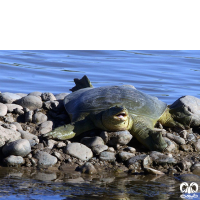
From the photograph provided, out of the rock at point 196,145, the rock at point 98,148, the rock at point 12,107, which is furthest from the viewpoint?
the rock at point 12,107

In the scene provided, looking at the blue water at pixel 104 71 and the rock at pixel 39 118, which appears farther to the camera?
the blue water at pixel 104 71

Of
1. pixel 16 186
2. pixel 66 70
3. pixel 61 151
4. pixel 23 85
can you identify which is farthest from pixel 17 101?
pixel 66 70

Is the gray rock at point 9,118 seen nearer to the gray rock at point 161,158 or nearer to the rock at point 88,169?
the rock at point 88,169

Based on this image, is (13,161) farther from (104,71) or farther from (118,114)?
(104,71)

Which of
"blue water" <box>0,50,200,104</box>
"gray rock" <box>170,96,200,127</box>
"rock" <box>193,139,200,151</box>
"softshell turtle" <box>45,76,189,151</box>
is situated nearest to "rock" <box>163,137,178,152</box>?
"softshell turtle" <box>45,76,189,151</box>

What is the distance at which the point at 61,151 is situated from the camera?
4.20 meters

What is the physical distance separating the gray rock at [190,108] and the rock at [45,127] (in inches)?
71.4

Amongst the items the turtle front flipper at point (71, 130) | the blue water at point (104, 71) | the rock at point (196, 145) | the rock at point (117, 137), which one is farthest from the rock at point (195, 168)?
the blue water at point (104, 71)

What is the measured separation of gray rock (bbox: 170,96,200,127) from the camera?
5054 mm

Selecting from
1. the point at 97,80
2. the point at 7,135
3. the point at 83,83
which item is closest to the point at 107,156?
the point at 7,135

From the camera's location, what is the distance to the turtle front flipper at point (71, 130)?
4379 mm

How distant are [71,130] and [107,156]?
0.62 m

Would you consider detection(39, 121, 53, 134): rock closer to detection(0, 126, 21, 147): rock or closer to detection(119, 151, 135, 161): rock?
detection(0, 126, 21, 147): rock
